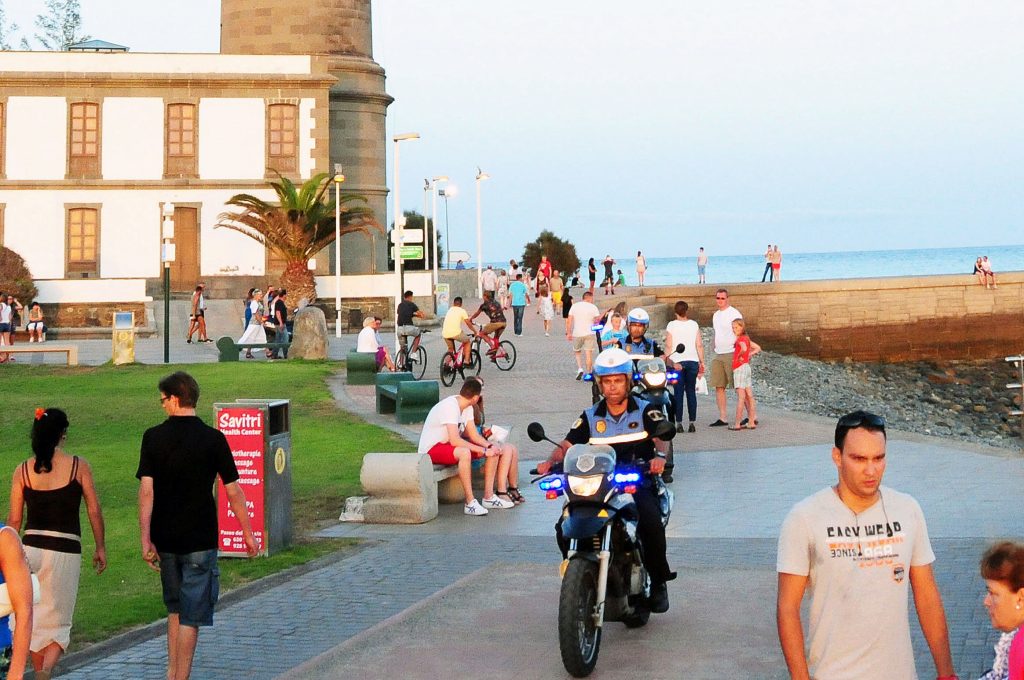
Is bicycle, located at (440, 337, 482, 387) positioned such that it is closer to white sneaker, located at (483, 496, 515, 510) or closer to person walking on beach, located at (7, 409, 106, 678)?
white sneaker, located at (483, 496, 515, 510)

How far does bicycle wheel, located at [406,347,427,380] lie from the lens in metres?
28.6

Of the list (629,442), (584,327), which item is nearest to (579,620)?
(629,442)

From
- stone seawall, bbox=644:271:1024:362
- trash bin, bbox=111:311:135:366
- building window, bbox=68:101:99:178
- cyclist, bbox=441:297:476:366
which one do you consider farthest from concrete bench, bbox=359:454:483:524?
stone seawall, bbox=644:271:1024:362

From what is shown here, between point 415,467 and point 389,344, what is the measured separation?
25.1 meters

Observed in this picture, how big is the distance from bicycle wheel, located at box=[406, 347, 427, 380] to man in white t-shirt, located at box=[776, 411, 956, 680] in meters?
23.7

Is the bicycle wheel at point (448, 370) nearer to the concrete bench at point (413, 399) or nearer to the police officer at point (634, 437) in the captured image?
the concrete bench at point (413, 399)

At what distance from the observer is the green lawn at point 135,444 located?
10227 mm

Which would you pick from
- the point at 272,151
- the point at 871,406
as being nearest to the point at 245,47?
the point at 272,151

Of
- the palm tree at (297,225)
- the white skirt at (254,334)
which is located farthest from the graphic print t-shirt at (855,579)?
the palm tree at (297,225)

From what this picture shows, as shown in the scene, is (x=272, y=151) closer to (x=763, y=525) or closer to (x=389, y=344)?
(x=389, y=344)

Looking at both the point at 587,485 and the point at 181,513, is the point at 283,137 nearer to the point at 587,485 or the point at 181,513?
the point at 181,513

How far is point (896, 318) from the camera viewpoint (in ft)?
→ 191

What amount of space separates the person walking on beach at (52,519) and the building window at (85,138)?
43.7 metres

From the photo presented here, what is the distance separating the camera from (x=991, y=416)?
43.8 m
